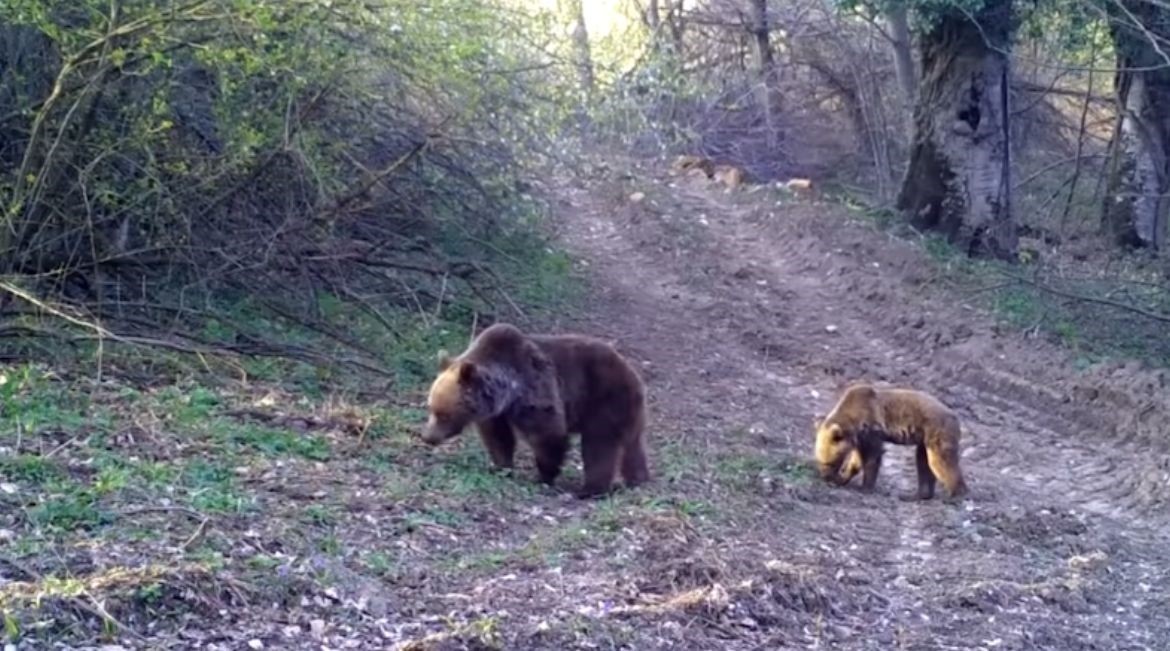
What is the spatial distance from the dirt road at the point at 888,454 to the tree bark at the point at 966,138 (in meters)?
1.02

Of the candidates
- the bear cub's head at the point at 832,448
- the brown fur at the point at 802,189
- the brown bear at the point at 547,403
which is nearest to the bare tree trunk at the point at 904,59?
the brown fur at the point at 802,189

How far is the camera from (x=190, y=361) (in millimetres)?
11266

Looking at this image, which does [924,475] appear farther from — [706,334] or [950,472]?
[706,334]

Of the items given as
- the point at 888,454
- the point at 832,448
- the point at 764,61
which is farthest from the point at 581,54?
the point at 764,61

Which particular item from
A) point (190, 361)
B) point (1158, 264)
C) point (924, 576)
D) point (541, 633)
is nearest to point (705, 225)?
point (1158, 264)

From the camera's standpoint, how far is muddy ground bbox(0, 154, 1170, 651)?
22.2 feet

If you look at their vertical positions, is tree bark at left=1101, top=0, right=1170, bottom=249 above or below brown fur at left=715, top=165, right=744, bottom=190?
above

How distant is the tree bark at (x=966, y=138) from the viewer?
2041 cm

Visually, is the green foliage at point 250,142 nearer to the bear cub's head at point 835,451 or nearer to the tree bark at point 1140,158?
the bear cub's head at point 835,451

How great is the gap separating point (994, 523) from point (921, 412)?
1281 mm

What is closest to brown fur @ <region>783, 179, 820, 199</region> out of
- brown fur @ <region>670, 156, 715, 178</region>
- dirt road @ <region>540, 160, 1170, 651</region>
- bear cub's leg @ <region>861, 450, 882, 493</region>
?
dirt road @ <region>540, 160, 1170, 651</region>

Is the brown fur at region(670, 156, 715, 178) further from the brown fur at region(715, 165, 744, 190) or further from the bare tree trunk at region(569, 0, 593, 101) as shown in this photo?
the bare tree trunk at region(569, 0, 593, 101)

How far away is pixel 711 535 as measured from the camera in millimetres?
8953

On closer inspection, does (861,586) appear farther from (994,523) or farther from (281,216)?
→ (281,216)
